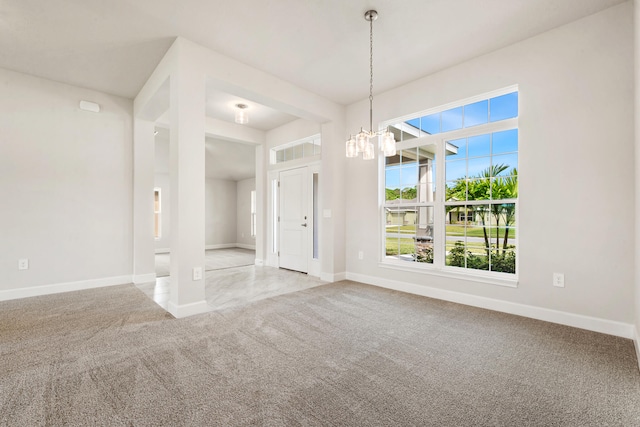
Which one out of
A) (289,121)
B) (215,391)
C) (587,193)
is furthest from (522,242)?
(289,121)

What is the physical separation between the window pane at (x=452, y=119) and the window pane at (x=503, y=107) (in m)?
0.35

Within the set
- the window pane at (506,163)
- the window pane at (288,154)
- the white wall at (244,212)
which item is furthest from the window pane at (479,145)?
the white wall at (244,212)

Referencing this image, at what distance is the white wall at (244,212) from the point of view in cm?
974

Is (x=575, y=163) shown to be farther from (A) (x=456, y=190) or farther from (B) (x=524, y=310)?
(B) (x=524, y=310)

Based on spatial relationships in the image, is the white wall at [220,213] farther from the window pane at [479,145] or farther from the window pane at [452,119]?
the window pane at [479,145]

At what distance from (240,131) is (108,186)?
255 cm

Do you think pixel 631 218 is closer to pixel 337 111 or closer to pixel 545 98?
pixel 545 98

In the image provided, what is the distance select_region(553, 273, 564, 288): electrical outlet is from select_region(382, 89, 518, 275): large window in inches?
16.3

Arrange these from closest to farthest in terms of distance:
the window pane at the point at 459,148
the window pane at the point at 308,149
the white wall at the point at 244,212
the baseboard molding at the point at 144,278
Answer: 1. the window pane at the point at 459,148
2. the baseboard molding at the point at 144,278
3. the window pane at the point at 308,149
4. the white wall at the point at 244,212

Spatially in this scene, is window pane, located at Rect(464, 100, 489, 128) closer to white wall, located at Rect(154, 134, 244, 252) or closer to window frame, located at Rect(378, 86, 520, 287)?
window frame, located at Rect(378, 86, 520, 287)

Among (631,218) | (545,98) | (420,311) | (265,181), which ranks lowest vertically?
(420,311)

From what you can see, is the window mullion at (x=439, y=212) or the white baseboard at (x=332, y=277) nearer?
the window mullion at (x=439, y=212)

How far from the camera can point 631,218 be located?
251cm

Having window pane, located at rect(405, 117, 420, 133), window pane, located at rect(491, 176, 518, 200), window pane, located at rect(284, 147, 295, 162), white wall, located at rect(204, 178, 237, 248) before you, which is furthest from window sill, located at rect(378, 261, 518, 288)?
white wall, located at rect(204, 178, 237, 248)
